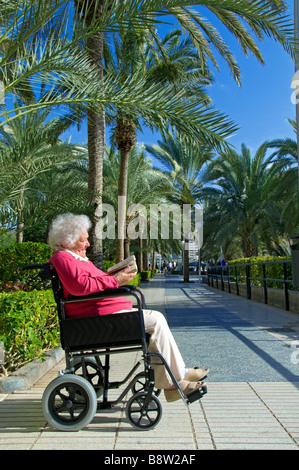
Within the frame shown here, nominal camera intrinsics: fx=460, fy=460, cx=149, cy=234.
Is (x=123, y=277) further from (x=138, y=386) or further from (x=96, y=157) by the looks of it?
(x=96, y=157)

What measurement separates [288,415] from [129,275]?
1.43 m

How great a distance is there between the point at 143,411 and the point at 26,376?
1420mm

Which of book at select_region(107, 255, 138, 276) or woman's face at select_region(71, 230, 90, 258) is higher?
woman's face at select_region(71, 230, 90, 258)

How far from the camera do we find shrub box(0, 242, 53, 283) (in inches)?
335

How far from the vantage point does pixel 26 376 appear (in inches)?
154

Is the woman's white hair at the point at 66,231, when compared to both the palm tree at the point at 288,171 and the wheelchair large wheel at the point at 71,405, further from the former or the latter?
the palm tree at the point at 288,171

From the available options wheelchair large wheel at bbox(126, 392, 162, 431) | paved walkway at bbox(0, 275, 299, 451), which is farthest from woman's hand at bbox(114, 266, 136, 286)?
paved walkway at bbox(0, 275, 299, 451)

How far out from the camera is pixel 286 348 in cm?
544

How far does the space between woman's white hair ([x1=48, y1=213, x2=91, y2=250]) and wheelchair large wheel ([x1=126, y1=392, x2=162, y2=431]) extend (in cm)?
114

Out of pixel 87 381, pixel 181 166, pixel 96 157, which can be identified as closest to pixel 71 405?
pixel 87 381

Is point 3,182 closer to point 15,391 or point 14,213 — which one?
point 14,213

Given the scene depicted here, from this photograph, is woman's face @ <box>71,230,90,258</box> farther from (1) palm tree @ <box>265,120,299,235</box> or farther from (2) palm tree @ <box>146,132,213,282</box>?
(2) palm tree @ <box>146,132,213,282</box>

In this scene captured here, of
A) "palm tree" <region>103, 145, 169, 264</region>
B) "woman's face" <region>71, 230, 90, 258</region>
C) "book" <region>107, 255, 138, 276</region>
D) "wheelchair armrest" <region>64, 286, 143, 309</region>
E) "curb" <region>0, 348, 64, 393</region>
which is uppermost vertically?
"palm tree" <region>103, 145, 169, 264</region>
